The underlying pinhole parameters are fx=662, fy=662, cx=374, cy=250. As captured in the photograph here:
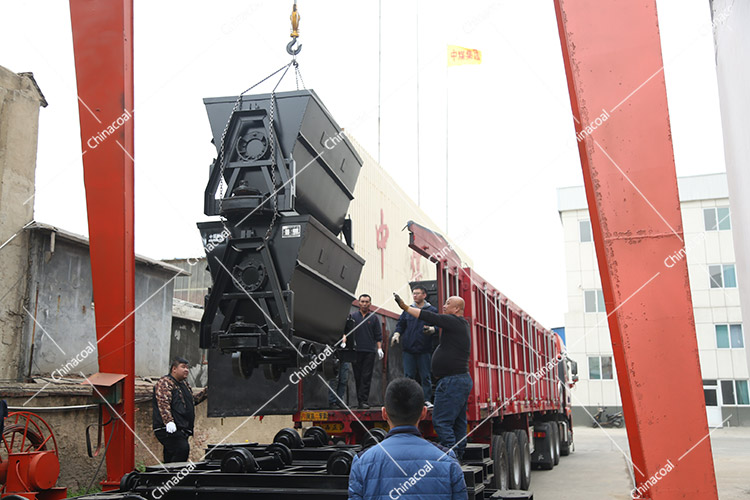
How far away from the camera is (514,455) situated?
30.0 ft

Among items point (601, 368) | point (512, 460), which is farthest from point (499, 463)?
point (601, 368)

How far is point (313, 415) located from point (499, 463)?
2.48 meters

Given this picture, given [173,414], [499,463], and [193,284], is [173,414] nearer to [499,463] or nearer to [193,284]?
[499,463]

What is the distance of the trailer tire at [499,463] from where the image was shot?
805cm

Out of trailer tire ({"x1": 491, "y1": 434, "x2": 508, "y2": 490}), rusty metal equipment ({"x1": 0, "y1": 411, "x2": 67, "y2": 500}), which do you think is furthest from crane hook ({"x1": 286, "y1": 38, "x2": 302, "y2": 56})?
trailer tire ({"x1": 491, "y1": 434, "x2": 508, "y2": 490})

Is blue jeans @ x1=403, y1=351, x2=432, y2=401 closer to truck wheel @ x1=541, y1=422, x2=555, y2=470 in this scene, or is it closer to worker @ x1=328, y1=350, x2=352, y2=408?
worker @ x1=328, y1=350, x2=352, y2=408

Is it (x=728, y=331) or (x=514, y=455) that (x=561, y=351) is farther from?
(x=728, y=331)

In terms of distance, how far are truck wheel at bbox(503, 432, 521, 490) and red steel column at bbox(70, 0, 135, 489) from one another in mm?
5142

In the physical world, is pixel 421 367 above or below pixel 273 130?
below

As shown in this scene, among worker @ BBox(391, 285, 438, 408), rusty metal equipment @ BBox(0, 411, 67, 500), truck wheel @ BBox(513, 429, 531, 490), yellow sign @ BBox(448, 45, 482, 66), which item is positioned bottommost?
truck wheel @ BBox(513, 429, 531, 490)

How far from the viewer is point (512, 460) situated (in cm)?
905

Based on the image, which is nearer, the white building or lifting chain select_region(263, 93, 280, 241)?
lifting chain select_region(263, 93, 280, 241)

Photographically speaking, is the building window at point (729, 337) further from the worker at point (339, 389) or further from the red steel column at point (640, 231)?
the red steel column at point (640, 231)

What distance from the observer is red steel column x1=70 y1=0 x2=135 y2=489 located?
5.62 m
